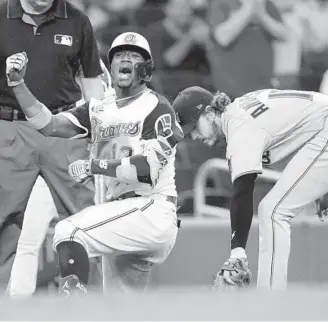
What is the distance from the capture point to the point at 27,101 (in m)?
6.60

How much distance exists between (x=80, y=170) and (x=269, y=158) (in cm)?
111

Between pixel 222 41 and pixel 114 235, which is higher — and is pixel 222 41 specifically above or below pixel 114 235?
above

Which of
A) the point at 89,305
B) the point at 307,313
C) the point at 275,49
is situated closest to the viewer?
the point at 307,313

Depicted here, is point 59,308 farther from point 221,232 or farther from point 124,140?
point 221,232

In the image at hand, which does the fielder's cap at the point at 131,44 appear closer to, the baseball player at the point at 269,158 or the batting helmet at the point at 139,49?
the batting helmet at the point at 139,49

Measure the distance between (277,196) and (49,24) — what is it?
154 centimetres

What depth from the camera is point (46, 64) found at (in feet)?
23.2

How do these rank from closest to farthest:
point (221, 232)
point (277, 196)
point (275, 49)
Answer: point (277, 196)
point (221, 232)
point (275, 49)

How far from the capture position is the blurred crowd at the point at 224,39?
9.14 metres

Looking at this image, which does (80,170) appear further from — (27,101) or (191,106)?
(191,106)

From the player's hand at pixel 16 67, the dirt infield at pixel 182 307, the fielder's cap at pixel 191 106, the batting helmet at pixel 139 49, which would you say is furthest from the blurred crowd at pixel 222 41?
the dirt infield at pixel 182 307

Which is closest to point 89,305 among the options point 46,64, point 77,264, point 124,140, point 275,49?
point 77,264

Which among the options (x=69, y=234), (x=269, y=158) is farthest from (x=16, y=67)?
(x=269, y=158)

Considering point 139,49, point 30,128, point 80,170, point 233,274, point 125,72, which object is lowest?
point 233,274
